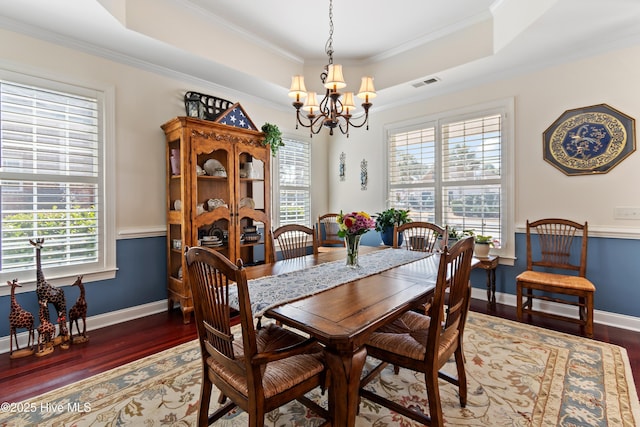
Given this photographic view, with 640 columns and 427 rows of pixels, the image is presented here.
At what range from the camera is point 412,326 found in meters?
1.88

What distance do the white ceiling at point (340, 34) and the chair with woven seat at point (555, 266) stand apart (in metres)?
1.79

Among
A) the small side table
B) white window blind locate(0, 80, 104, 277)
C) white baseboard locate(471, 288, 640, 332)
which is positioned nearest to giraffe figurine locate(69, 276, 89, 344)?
white window blind locate(0, 80, 104, 277)

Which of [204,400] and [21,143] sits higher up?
[21,143]

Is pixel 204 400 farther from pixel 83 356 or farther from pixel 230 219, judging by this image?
pixel 230 219

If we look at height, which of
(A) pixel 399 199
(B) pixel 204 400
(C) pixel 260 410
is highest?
(A) pixel 399 199

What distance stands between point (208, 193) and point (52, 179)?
140 centimetres

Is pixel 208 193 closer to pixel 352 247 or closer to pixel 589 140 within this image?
pixel 352 247

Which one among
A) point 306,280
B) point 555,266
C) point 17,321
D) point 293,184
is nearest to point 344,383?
point 306,280

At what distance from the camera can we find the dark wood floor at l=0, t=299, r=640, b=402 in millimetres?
2100

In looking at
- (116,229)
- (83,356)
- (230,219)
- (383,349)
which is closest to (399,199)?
(230,219)

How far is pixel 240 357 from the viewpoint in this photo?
1396 millimetres

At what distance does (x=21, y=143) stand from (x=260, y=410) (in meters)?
2.97

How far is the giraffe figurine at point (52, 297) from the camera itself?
249 centimetres

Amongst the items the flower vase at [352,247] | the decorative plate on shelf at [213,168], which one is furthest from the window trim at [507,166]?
the decorative plate on shelf at [213,168]
